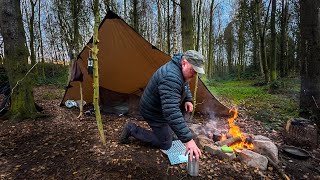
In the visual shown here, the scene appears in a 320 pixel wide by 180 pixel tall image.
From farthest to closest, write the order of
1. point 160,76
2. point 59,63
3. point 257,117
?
point 59,63 → point 257,117 → point 160,76

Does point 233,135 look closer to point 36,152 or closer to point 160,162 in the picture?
point 160,162

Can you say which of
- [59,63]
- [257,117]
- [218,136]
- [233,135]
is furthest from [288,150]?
[59,63]

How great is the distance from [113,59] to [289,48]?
60.1ft

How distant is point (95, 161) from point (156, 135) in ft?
3.01

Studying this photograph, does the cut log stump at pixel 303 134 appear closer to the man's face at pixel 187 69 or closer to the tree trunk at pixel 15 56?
the man's face at pixel 187 69

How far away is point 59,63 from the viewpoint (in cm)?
2119

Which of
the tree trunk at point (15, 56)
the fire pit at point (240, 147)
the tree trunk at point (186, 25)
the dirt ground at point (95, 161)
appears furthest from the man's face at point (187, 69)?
the tree trunk at point (15, 56)

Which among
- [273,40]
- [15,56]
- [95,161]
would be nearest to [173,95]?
[95,161]

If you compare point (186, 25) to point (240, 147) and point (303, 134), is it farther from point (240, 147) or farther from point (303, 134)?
point (303, 134)

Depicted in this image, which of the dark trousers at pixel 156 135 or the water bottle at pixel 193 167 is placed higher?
the dark trousers at pixel 156 135

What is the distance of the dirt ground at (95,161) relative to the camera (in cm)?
262

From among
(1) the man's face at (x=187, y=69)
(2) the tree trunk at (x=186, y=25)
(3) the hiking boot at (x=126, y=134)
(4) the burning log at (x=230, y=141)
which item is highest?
(2) the tree trunk at (x=186, y=25)

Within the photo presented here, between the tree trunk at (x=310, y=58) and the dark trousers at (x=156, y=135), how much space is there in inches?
120

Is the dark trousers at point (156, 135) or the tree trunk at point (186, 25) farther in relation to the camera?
the tree trunk at point (186, 25)
